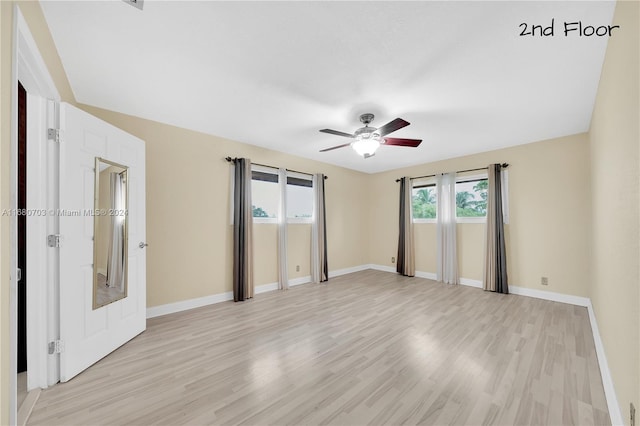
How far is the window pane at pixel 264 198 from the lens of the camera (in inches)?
170

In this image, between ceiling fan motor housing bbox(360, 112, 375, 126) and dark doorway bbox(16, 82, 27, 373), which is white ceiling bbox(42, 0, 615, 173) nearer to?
ceiling fan motor housing bbox(360, 112, 375, 126)

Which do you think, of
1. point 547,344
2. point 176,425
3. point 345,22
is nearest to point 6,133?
point 176,425

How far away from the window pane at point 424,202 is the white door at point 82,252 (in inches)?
207

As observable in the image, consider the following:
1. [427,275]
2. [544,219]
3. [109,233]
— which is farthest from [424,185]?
[109,233]

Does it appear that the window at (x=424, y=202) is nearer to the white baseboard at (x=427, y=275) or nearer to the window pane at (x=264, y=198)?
the white baseboard at (x=427, y=275)

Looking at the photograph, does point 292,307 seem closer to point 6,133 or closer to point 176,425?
point 176,425

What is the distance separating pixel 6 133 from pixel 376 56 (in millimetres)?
2258

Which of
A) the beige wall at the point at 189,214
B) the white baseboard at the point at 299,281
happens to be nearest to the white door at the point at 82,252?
the beige wall at the point at 189,214

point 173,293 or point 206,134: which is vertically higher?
point 206,134

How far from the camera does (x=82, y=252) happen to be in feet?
6.71

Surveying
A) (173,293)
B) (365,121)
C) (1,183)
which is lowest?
(173,293)

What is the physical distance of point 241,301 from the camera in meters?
3.79

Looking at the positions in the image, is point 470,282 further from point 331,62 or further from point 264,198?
point 331,62

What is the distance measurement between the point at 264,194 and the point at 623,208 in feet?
13.6
